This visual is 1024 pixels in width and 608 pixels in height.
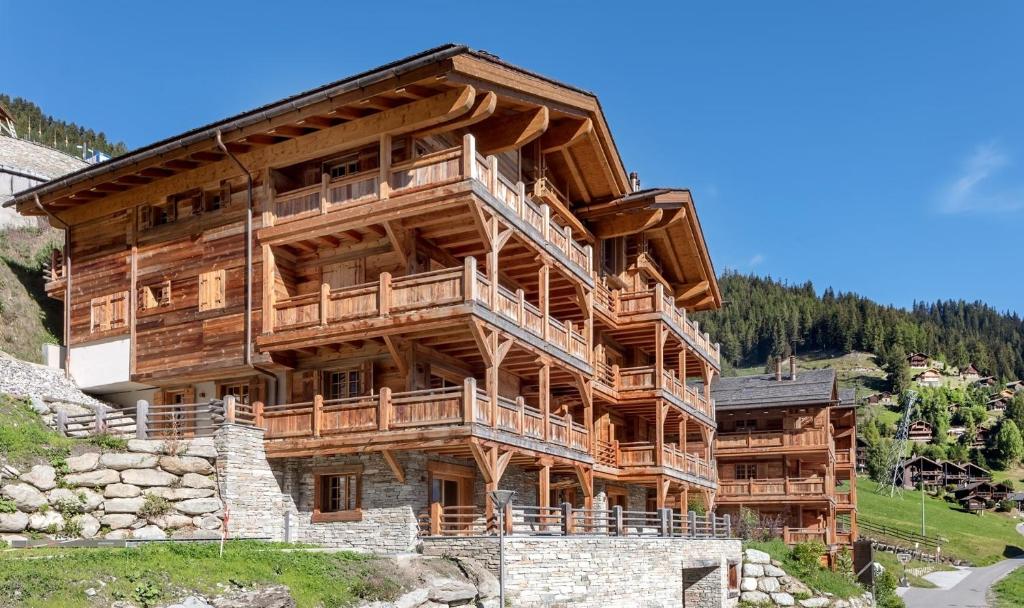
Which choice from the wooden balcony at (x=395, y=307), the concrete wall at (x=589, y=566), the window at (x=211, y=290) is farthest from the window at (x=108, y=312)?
the concrete wall at (x=589, y=566)

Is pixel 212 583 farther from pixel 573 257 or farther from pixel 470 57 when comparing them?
pixel 573 257

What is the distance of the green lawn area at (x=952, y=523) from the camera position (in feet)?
271

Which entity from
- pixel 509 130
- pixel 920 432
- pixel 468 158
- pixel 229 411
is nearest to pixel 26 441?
pixel 229 411

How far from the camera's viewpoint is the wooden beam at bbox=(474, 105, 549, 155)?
29.2m

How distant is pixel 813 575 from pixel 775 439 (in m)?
14.6

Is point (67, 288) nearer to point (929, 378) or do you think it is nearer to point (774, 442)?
point (774, 442)

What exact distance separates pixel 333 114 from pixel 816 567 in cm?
3013

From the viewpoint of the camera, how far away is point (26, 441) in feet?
79.6

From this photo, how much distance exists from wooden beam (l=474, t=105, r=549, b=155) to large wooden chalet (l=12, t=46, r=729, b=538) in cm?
6

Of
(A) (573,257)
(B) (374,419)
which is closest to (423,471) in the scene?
(B) (374,419)

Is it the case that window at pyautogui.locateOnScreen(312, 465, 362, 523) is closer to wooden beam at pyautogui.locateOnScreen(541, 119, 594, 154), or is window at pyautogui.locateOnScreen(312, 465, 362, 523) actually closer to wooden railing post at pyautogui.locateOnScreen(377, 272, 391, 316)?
wooden railing post at pyautogui.locateOnScreen(377, 272, 391, 316)

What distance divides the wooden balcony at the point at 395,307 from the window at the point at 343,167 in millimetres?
3342

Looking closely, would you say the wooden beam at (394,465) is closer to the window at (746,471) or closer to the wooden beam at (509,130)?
the wooden beam at (509,130)

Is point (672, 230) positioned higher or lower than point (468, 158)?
higher
